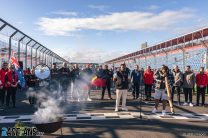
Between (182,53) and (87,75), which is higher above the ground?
(182,53)

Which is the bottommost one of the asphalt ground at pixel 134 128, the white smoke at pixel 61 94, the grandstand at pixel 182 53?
the asphalt ground at pixel 134 128

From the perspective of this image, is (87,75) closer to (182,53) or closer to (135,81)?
(135,81)

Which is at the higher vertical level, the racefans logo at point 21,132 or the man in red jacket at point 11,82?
the man in red jacket at point 11,82

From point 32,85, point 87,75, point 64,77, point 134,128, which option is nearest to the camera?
point 134,128

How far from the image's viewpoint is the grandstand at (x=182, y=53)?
1010 inches

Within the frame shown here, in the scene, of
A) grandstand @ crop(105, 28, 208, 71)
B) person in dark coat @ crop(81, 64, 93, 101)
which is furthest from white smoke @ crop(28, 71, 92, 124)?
grandstand @ crop(105, 28, 208, 71)

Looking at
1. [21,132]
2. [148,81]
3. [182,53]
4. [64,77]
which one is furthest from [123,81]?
[182,53]

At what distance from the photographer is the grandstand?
1010 inches

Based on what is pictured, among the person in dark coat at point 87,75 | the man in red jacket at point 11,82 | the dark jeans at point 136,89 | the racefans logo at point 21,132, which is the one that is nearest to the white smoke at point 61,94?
the person in dark coat at point 87,75

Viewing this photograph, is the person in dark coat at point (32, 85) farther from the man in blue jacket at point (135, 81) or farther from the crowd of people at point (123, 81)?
the man in blue jacket at point (135, 81)

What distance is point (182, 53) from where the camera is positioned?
97.7 feet

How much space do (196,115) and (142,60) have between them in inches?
1028

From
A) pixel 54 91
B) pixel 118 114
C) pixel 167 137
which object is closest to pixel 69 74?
pixel 54 91

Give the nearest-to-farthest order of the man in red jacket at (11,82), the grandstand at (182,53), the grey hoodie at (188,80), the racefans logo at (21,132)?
the racefans logo at (21,132) < the man in red jacket at (11,82) < the grey hoodie at (188,80) < the grandstand at (182,53)
